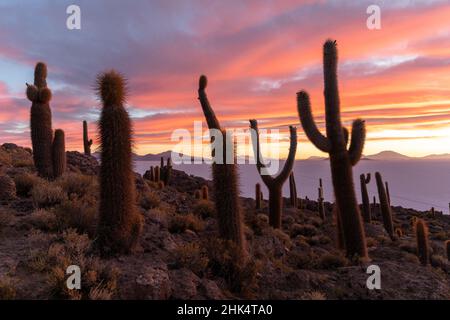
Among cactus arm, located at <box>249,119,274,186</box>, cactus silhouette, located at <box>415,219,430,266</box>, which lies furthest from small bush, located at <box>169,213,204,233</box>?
cactus silhouette, located at <box>415,219,430,266</box>

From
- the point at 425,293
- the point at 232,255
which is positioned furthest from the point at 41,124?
the point at 425,293

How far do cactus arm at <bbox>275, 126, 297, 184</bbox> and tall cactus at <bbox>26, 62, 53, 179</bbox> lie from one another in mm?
11884

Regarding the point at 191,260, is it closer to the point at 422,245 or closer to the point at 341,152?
the point at 341,152

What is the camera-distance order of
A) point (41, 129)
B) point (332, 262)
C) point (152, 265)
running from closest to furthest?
point (152, 265) → point (332, 262) → point (41, 129)

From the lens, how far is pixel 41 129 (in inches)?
682

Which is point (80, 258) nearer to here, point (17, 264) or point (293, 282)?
point (17, 264)

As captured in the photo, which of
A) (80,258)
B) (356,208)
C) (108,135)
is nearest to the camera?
(80,258)

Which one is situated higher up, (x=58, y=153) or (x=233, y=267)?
(x=58, y=153)

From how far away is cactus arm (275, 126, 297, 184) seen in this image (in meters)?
21.7

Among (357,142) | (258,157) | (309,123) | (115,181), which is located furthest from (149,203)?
(357,142)

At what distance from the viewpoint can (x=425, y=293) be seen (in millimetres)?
11344

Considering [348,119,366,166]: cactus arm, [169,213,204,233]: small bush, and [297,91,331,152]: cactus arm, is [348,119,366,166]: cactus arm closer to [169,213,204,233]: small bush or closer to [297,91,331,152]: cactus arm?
[297,91,331,152]: cactus arm

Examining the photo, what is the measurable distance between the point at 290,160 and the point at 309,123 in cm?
624
